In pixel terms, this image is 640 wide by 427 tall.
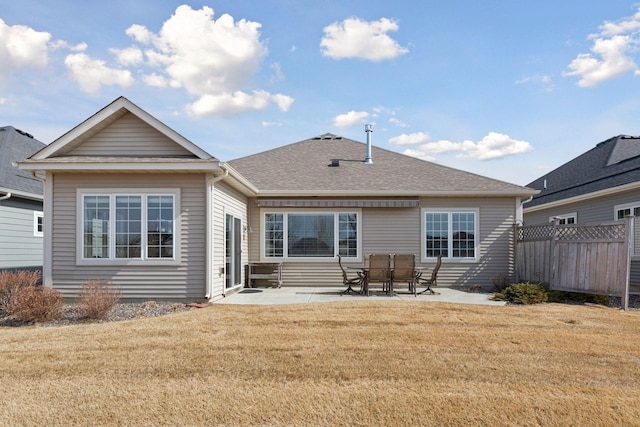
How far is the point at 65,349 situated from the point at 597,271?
34.3 ft

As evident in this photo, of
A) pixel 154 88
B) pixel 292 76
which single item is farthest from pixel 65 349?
pixel 292 76

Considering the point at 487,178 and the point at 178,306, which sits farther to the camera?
the point at 487,178

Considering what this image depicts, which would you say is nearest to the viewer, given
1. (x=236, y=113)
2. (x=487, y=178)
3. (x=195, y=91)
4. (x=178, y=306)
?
(x=178, y=306)

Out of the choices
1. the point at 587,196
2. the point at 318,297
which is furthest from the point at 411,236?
the point at 587,196

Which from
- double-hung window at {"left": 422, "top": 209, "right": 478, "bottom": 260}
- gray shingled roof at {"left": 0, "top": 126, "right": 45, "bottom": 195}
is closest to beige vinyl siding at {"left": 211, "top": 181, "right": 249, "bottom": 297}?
double-hung window at {"left": 422, "top": 209, "right": 478, "bottom": 260}

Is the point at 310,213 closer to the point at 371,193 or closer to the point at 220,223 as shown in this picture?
the point at 371,193

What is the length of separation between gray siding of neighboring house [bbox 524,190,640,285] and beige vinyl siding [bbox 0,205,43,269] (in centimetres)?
1727

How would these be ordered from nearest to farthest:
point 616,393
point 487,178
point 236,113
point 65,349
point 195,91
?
point 616,393 → point 65,349 → point 487,178 → point 195,91 → point 236,113

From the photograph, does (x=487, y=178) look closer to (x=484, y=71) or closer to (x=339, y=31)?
(x=484, y=71)

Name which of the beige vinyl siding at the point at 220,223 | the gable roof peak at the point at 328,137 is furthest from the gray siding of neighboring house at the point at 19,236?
the gable roof peak at the point at 328,137

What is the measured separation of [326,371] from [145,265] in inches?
232

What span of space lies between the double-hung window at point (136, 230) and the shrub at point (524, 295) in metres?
7.61

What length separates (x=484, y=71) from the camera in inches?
516

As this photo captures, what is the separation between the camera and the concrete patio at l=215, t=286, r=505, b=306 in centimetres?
1005
